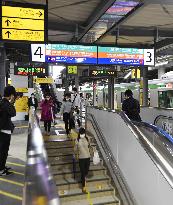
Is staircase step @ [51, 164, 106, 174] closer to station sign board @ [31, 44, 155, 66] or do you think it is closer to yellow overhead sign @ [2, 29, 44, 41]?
station sign board @ [31, 44, 155, 66]

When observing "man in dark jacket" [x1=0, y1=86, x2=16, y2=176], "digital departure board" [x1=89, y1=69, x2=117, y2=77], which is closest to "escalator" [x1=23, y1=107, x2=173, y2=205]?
"man in dark jacket" [x1=0, y1=86, x2=16, y2=176]

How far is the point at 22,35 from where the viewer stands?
259 inches

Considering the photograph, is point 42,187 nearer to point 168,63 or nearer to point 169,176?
point 169,176

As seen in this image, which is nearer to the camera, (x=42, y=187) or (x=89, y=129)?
(x=42, y=187)

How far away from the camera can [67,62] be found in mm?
9727

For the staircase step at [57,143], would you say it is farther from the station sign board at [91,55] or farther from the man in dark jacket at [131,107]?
the man in dark jacket at [131,107]

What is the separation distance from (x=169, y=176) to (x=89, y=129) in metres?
6.94

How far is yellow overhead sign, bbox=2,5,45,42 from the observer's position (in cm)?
640

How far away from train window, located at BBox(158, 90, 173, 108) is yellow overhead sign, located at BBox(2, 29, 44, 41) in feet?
33.4

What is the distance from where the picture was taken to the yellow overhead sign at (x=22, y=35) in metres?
6.45

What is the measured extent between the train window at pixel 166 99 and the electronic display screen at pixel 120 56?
570 centimetres

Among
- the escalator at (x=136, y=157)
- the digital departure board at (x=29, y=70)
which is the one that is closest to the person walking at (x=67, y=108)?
the escalator at (x=136, y=157)

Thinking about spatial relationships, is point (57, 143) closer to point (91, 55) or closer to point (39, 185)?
point (91, 55)

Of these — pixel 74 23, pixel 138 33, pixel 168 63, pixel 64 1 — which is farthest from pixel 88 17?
pixel 168 63
